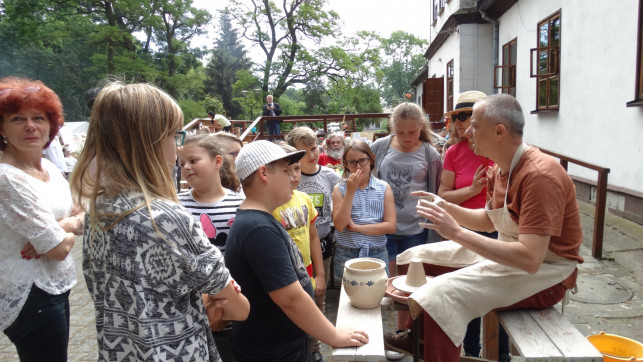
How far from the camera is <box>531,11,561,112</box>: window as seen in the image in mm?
8984

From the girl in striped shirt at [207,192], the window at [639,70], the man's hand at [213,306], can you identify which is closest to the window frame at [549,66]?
the window at [639,70]

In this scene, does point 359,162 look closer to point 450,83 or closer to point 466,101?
point 466,101

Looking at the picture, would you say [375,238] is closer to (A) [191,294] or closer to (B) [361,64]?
(A) [191,294]

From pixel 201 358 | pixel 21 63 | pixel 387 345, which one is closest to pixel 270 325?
pixel 201 358

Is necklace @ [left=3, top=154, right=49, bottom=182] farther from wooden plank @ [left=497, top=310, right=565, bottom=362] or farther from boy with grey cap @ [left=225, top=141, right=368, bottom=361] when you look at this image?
wooden plank @ [left=497, top=310, right=565, bottom=362]

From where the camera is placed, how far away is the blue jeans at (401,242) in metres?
3.65

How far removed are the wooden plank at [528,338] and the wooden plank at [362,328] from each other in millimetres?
589

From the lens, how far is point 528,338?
188 centimetres

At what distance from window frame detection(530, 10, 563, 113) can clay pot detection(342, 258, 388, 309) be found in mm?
8438

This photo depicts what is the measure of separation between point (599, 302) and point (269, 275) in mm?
3747

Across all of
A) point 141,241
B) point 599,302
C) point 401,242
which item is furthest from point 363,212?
point 599,302

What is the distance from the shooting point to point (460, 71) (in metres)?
14.2

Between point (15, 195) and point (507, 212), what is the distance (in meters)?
2.30

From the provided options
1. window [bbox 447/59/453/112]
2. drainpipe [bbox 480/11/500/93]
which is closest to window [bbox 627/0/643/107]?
drainpipe [bbox 480/11/500/93]
